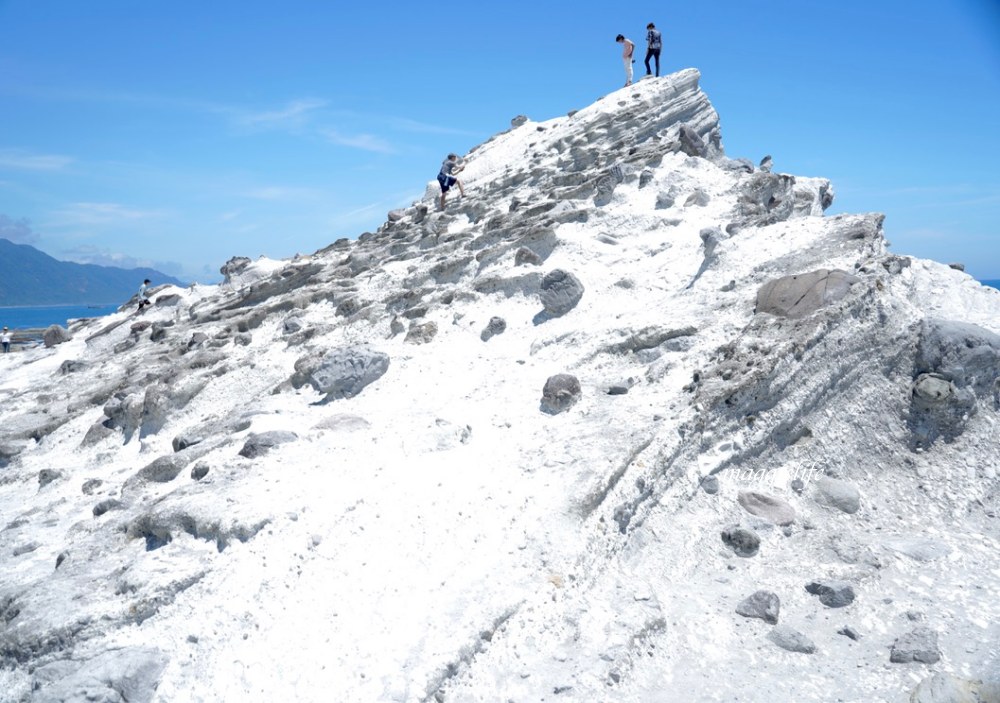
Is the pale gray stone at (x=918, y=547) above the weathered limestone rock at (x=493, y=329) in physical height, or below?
below

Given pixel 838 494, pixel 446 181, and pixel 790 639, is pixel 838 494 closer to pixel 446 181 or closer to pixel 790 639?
pixel 790 639

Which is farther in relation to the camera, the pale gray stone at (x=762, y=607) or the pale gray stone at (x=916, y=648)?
the pale gray stone at (x=762, y=607)

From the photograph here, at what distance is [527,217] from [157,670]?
34.7 ft

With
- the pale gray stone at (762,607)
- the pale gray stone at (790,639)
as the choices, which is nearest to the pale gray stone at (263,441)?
the pale gray stone at (762,607)

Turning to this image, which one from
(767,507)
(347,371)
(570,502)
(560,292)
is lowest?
(767,507)

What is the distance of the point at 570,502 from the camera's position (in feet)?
19.3

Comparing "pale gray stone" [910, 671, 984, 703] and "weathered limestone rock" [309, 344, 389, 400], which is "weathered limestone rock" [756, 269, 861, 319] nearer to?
"pale gray stone" [910, 671, 984, 703]

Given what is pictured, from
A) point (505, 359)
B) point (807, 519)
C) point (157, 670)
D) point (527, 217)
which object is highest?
point (527, 217)

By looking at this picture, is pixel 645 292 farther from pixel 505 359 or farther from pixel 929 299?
pixel 929 299

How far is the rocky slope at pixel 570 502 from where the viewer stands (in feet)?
16.0

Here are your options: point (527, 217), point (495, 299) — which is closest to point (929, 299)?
point (495, 299)

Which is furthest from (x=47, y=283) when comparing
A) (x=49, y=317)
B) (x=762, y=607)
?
(x=762, y=607)

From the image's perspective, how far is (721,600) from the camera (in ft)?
18.2

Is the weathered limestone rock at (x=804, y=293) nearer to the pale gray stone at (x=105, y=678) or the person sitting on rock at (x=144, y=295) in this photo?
the pale gray stone at (x=105, y=678)
